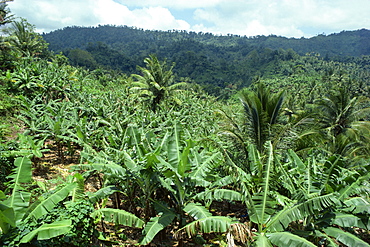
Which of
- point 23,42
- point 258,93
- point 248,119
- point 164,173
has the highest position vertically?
point 23,42

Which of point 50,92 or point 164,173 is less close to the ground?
point 50,92

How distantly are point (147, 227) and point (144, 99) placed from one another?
1692 cm

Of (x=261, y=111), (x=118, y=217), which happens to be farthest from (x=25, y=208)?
(x=261, y=111)

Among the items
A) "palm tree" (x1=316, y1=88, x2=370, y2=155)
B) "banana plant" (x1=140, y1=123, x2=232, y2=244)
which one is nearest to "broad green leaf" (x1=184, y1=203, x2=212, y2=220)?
"banana plant" (x1=140, y1=123, x2=232, y2=244)

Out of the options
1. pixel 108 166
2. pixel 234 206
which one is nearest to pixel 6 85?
pixel 108 166

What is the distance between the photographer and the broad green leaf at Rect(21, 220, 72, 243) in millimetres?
3344

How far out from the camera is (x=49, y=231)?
11.3 ft

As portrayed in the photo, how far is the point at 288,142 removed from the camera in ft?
24.6

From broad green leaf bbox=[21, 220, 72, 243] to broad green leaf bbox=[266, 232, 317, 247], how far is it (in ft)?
12.0

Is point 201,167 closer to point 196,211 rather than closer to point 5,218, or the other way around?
point 196,211

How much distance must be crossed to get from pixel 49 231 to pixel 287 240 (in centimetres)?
405

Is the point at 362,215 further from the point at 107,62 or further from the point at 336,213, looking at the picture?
the point at 107,62

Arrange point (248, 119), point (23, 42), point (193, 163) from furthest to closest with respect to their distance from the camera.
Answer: point (23, 42) < point (248, 119) < point (193, 163)

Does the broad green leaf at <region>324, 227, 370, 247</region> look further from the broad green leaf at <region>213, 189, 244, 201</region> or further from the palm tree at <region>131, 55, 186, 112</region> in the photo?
the palm tree at <region>131, 55, 186, 112</region>
